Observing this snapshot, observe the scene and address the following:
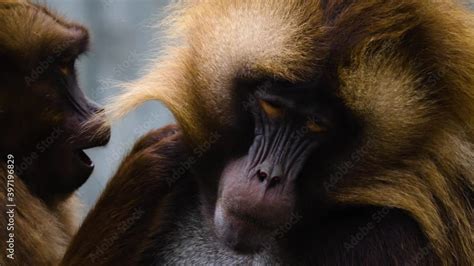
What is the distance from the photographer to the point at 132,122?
5656 mm

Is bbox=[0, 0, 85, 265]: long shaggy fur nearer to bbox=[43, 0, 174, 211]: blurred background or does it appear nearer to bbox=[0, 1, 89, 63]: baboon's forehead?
bbox=[0, 1, 89, 63]: baboon's forehead

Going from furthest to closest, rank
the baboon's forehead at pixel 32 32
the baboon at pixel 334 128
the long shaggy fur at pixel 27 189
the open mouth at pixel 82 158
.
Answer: the open mouth at pixel 82 158, the baboon's forehead at pixel 32 32, the long shaggy fur at pixel 27 189, the baboon at pixel 334 128

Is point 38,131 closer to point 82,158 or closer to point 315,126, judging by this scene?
point 82,158

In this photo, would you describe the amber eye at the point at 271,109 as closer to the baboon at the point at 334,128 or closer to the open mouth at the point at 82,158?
the baboon at the point at 334,128

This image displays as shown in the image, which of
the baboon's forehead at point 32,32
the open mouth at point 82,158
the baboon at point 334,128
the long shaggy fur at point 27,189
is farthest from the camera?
the open mouth at point 82,158

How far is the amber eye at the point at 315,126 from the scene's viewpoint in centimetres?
240

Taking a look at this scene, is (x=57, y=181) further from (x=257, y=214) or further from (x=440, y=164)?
(x=440, y=164)

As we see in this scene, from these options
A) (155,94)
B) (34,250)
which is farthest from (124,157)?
(34,250)

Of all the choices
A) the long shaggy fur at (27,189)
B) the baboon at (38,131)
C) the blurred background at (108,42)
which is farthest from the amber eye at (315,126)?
the blurred background at (108,42)

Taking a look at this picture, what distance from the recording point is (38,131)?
3.11m

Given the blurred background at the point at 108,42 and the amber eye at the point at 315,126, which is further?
the blurred background at the point at 108,42

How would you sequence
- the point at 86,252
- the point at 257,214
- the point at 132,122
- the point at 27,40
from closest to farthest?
the point at 257,214, the point at 86,252, the point at 27,40, the point at 132,122

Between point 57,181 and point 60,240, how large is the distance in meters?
0.23

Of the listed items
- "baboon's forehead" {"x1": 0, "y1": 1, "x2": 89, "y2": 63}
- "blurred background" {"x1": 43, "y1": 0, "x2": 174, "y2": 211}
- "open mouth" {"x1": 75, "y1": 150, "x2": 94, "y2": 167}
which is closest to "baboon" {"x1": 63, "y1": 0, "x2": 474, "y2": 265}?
"open mouth" {"x1": 75, "y1": 150, "x2": 94, "y2": 167}
